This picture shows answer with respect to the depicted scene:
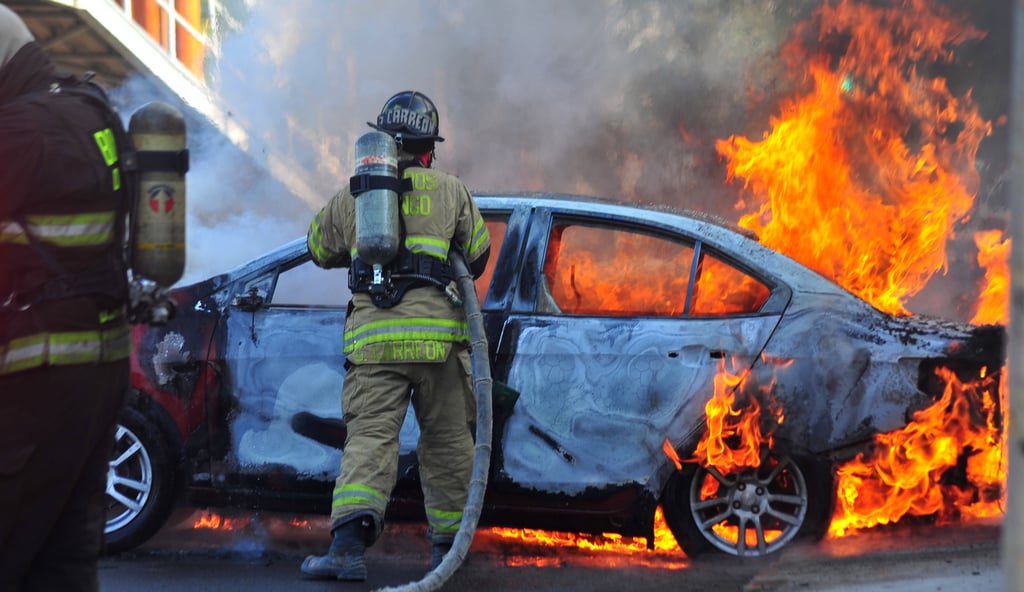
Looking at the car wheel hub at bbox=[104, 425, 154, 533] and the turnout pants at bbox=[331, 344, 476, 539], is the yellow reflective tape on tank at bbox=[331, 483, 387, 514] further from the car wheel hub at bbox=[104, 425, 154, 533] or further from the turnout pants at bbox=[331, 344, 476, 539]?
the car wheel hub at bbox=[104, 425, 154, 533]

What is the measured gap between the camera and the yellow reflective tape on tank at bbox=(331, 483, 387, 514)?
4145 millimetres

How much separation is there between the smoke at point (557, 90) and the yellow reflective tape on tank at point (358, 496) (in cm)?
573

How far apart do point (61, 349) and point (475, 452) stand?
191 cm

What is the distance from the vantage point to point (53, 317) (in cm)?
262

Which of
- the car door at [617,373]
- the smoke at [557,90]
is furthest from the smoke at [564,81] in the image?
the car door at [617,373]

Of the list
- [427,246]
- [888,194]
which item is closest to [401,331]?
[427,246]

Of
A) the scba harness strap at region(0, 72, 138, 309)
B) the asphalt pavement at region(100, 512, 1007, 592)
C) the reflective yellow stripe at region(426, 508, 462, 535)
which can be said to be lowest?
the asphalt pavement at region(100, 512, 1007, 592)

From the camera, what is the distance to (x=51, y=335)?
8.54ft

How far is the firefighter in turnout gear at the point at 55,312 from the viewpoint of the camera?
255 centimetres

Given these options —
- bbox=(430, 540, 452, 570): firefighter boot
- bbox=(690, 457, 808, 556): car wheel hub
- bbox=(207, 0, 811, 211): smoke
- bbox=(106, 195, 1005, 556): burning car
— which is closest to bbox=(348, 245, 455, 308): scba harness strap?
bbox=(106, 195, 1005, 556): burning car

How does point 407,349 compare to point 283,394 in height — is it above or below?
above

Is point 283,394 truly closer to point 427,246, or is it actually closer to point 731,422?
point 427,246

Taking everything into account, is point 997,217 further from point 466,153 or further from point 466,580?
point 466,580

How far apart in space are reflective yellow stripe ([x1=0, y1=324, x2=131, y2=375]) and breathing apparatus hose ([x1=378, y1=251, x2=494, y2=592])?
1654 mm
